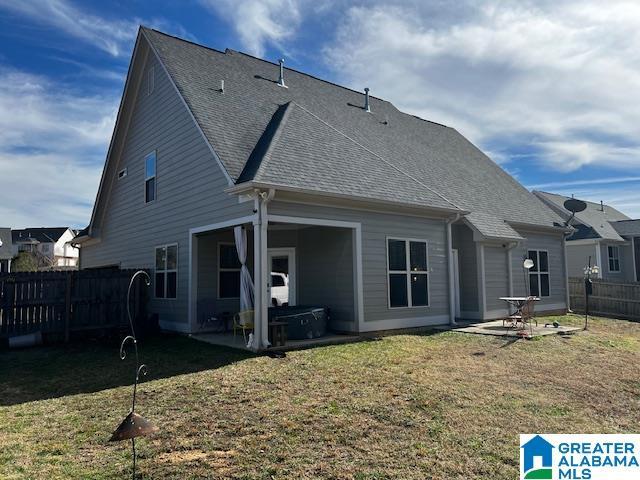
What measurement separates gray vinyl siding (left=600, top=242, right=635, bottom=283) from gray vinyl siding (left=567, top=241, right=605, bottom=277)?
1.19 metres

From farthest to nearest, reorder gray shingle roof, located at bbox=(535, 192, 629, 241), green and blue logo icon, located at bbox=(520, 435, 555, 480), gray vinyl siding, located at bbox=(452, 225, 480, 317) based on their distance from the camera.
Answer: gray shingle roof, located at bbox=(535, 192, 629, 241)
gray vinyl siding, located at bbox=(452, 225, 480, 317)
green and blue logo icon, located at bbox=(520, 435, 555, 480)

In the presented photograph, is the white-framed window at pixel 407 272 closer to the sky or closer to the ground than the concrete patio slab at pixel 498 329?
closer to the sky

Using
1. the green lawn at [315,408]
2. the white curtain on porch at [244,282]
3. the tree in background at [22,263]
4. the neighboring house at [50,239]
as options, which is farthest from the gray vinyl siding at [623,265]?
the neighboring house at [50,239]

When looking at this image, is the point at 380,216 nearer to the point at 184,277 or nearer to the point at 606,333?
the point at 184,277

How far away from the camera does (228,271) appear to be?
A: 13.0 meters

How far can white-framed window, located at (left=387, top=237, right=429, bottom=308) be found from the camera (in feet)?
39.0

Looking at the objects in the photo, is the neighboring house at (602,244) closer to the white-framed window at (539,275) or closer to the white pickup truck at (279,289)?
the white-framed window at (539,275)

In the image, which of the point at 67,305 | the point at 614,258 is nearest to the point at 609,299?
the point at 614,258

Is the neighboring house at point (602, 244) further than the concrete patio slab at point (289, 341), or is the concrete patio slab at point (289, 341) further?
the neighboring house at point (602, 244)

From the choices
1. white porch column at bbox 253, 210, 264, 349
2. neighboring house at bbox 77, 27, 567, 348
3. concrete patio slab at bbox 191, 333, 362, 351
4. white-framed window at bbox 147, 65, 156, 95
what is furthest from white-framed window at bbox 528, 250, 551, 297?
white-framed window at bbox 147, 65, 156, 95

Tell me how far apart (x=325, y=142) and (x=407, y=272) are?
3.94 meters

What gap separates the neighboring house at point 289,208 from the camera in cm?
1074

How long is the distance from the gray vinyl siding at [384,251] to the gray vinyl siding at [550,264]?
418 cm

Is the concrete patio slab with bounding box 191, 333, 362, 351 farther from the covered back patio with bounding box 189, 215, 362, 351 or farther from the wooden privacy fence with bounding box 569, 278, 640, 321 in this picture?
the wooden privacy fence with bounding box 569, 278, 640, 321
